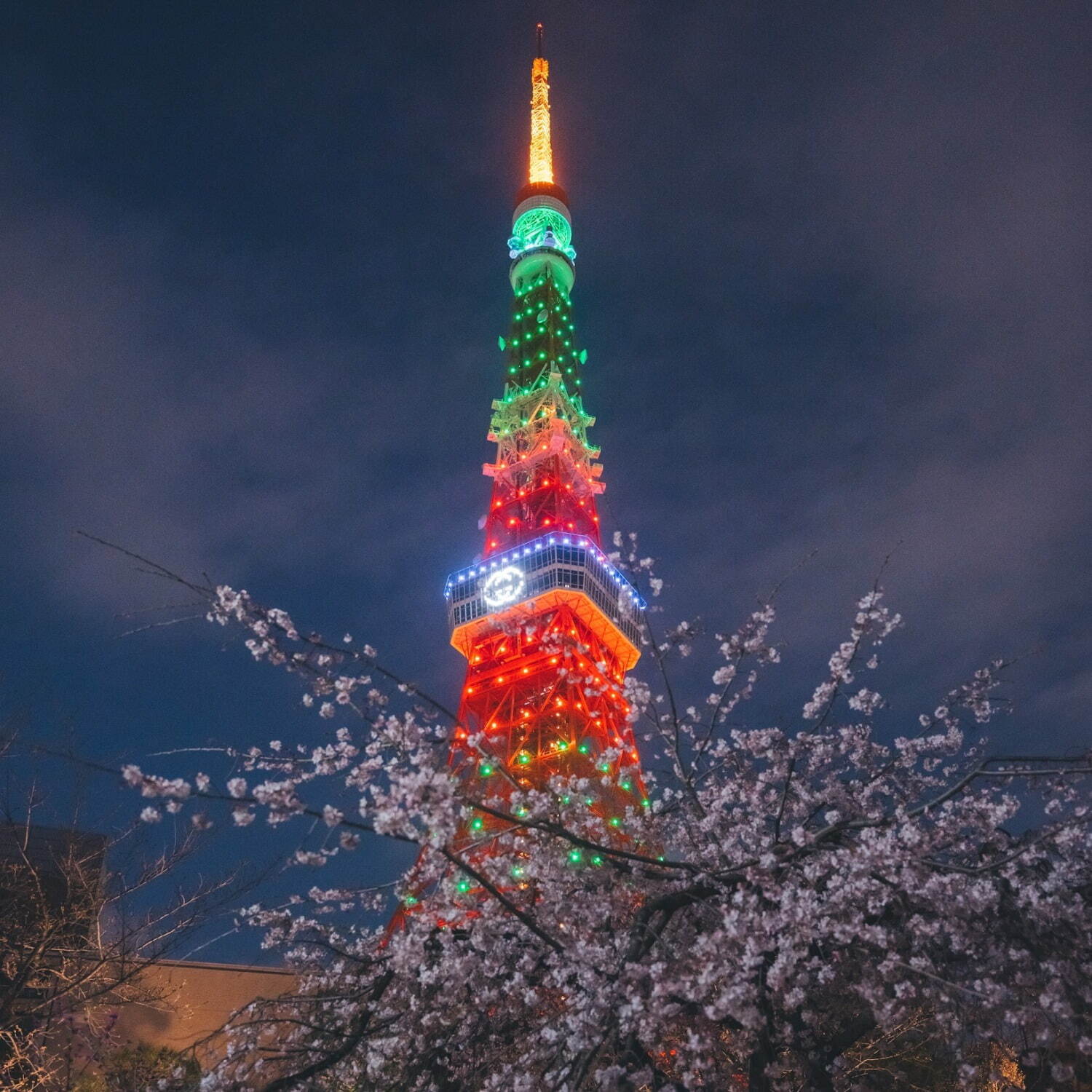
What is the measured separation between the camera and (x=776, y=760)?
7496 mm

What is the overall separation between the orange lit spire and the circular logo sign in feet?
81.7

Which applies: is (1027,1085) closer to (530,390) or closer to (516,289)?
(530,390)

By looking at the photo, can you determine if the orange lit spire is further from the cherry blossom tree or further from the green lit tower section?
the cherry blossom tree

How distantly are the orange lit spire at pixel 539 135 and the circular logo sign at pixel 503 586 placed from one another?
24.9 metres

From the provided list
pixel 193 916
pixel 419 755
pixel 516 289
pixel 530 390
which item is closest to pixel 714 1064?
pixel 419 755

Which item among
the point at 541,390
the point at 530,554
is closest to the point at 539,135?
the point at 541,390

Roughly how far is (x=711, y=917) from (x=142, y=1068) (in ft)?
41.9

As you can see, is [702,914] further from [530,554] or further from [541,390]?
[541,390]

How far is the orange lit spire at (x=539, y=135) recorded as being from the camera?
46688mm

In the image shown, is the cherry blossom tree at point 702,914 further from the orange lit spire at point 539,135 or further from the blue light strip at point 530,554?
the orange lit spire at point 539,135

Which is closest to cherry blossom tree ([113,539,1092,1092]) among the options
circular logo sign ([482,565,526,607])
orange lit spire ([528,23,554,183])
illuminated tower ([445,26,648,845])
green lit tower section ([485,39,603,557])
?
illuminated tower ([445,26,648,845])

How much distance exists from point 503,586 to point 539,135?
28349 millimetres

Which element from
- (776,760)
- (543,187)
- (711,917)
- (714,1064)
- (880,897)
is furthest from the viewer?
(543,187)

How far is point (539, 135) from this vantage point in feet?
154
